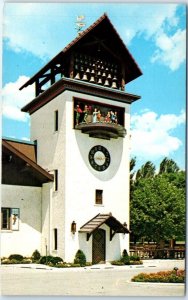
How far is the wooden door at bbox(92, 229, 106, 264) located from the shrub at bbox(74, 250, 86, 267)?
23.1 inches

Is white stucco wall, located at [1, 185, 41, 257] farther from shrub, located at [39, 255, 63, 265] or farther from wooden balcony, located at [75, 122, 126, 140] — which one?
wooden balcony, located at [75, 122, 126, 140]

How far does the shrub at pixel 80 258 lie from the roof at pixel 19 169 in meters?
2.87

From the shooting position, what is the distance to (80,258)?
18.3 metres

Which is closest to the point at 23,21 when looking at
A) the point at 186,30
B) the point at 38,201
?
the point at 186,30

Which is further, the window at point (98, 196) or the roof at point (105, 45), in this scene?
the window at point (98, 196)

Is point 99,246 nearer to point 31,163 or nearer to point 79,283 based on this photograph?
point 31,163

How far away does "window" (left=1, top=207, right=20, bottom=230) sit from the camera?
60.5ft

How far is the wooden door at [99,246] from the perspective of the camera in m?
19.1

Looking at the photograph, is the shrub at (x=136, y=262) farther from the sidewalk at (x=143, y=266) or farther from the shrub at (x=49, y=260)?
the shrub at (x=49, y=260)

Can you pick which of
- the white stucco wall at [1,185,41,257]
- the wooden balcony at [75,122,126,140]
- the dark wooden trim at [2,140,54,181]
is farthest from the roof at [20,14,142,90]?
the white stucco wall at [1,185,41,257]

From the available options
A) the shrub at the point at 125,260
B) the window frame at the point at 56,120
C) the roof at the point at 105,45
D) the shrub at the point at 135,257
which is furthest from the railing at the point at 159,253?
the roof at the point at 105,45

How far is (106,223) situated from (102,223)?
0.70 m

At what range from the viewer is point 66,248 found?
18.5 meters

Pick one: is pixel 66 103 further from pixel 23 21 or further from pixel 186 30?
pixel 186 30
